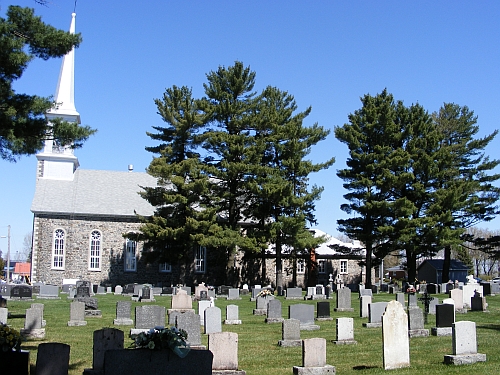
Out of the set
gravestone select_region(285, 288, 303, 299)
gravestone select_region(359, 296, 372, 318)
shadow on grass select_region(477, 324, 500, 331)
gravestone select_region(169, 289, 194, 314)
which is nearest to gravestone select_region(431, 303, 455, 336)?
shadow on grass select_region(477, 324, 500, 331)

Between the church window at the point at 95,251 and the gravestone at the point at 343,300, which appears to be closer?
the gravestone at the point at 343,300

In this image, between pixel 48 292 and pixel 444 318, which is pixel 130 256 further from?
pixel 444 318

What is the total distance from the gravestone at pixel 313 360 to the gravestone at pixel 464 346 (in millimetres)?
2420

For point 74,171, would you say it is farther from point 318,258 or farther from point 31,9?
point 31,9

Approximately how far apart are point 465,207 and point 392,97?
8831 mm

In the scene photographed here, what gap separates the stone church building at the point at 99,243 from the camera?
4212 centimetres

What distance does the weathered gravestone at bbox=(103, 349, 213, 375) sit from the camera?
26.3ft

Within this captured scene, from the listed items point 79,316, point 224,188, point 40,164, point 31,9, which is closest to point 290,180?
point 224,188

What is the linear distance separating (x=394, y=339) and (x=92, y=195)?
36.0 m

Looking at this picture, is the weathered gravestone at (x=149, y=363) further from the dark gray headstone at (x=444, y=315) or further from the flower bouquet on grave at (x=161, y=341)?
the dark gray headstone at (x=444, y=315)

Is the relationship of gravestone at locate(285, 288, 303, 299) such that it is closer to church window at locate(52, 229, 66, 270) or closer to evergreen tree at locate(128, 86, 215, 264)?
evergreen tree at locate(128, 86, 215, 264)

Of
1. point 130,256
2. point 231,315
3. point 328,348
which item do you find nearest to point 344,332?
point 328,348

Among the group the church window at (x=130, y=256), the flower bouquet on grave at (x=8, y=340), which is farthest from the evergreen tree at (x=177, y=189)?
the flower bouquet on grave at (x=8, y=340)

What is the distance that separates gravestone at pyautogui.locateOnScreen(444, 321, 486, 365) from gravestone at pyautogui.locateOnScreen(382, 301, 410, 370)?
2.98 feet
